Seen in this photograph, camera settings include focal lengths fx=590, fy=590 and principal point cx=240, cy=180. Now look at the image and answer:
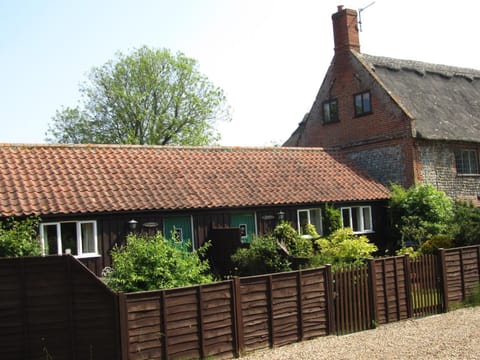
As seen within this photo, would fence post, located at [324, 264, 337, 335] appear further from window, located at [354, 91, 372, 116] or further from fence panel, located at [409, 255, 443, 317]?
window, located at [354, 91, 372, 116]

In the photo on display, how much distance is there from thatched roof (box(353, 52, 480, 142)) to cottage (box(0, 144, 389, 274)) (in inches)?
152

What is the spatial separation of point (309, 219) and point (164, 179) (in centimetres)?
595

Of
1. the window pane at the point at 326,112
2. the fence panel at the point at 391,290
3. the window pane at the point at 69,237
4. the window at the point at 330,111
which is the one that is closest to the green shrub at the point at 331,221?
the fence panel at the point at 391,290

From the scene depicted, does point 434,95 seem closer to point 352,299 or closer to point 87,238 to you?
point 352,299

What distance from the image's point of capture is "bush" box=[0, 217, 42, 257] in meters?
14.2

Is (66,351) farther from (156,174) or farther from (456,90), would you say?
(456,90)

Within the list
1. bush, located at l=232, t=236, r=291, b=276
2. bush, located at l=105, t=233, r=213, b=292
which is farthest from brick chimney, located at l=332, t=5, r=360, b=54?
bush, located at l=105, t=233, r=213, b=292

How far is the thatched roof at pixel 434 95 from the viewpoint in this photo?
26844 millimetres

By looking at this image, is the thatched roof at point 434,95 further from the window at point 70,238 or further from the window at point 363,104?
the window at point 70,238

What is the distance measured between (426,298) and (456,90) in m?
19.0

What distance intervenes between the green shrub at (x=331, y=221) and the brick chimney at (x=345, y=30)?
10064mm

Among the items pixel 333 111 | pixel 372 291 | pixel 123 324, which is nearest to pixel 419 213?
pixel 333 111

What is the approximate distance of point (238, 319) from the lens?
11.4 m

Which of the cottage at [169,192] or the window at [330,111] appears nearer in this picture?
the cottage at [169,192]
